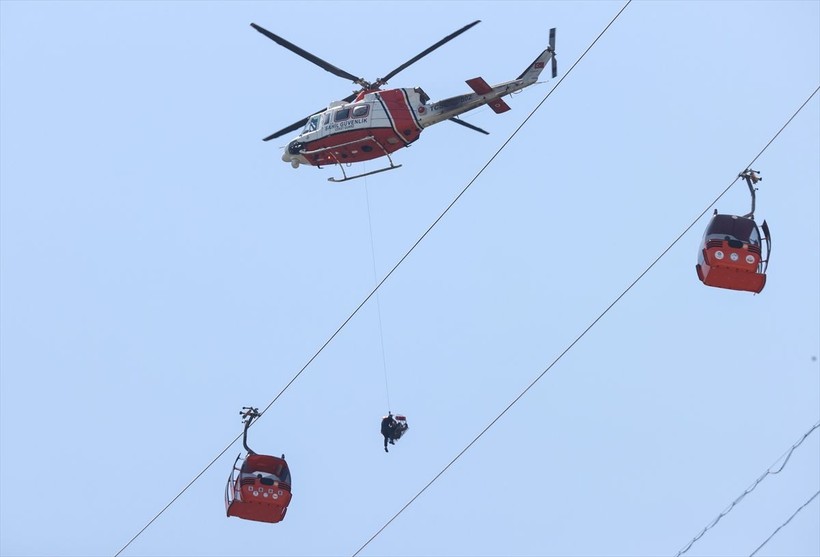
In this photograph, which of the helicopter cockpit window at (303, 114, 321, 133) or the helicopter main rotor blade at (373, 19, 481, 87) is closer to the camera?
the helicopter main rotor blade at (373, 19, 481, 87)

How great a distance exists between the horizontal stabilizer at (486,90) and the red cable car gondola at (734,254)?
261 inches

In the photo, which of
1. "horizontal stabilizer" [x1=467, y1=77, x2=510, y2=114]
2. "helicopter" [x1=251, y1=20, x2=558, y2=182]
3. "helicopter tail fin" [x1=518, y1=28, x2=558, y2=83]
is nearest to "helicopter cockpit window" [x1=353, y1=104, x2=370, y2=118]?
"helicopter" [x1=251, y1=20, x2=558, y2=182]

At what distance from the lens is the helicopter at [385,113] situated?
3005 centimetres

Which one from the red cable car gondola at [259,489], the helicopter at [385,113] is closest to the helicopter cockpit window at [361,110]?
the helicopter at [385,113]

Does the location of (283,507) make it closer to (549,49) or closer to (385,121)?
Answer: (385,121)

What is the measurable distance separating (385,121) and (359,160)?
1.49 meters

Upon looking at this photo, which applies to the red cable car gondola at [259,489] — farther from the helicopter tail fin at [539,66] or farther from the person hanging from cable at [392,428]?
the helicopter tail fin at [539,66]

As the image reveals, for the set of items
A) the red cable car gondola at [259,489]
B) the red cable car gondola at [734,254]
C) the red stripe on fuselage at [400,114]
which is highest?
the red stripe on fuselage at [400,114]

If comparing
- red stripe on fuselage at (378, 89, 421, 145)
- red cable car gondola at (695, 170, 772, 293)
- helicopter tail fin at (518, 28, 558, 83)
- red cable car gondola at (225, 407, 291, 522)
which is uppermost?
helicopter tail fin at (518, 28, 558, 83)

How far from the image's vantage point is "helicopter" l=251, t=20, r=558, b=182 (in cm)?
3005

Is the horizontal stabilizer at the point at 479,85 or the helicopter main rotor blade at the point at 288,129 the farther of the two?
the helicopter main rotor blade at the point at 288,129

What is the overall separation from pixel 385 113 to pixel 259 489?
335 inches

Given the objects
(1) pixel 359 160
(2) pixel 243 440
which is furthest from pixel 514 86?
(2) pixel 243 440

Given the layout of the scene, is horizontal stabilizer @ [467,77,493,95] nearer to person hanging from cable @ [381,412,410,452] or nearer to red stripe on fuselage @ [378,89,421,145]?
red stripe on fuselage @ [378,89,421,145]
